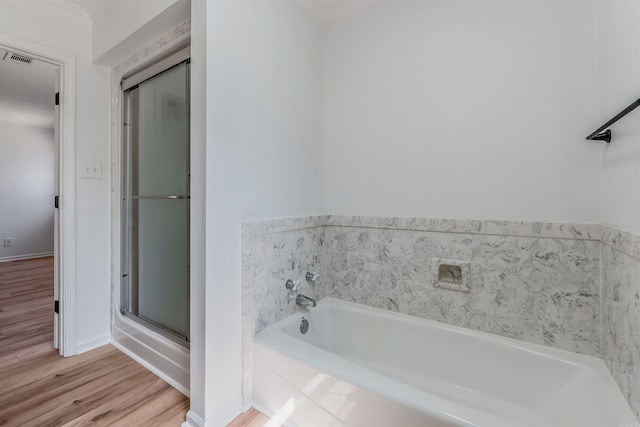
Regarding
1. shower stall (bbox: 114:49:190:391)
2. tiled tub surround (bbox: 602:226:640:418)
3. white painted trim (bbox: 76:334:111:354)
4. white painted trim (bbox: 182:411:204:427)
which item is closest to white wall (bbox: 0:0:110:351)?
white painted trim (bbox: 76:334:111:354)

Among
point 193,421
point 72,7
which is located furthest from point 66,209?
point 193,421

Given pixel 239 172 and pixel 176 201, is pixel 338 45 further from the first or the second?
pixel 176 201

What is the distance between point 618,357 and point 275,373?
135 centimetres

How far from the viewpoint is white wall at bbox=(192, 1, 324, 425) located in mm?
1188

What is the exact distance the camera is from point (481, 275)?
4.64ft

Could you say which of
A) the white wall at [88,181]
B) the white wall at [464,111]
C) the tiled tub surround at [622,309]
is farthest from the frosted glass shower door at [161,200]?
the tiled tub surround at [622,309]

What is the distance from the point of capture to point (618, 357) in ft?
3.19

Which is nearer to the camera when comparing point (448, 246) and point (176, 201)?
point (448, 246)

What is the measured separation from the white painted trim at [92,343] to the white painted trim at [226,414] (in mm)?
1285

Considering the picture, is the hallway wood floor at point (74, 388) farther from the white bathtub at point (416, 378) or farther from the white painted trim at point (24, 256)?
the white painted trim at point (24, 256)

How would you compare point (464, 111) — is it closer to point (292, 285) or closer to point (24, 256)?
point (292, 285)

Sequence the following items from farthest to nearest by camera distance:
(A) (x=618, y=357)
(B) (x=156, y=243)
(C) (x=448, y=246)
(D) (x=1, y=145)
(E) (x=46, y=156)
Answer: (E) (x=46, y=156)
(D) (x=1, y=145)
(B) (x=156, y=243)
(C) (x=448, y=246)
(A) (x=618, y=357)

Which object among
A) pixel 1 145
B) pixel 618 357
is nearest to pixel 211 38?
Answer: pixel 618 357

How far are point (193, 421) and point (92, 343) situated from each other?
1.21 meters
